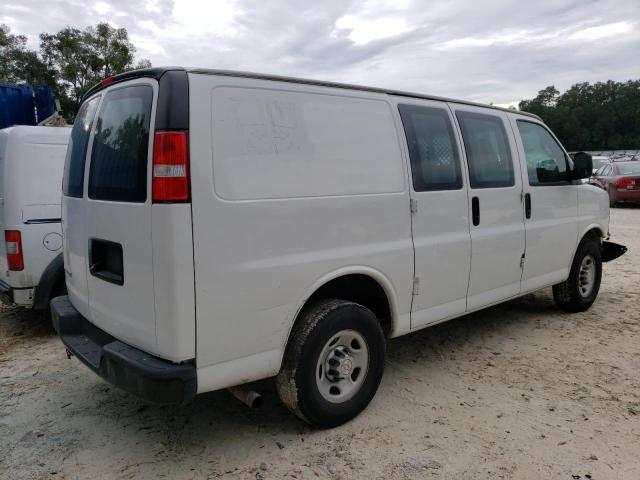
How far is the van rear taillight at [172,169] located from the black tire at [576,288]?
14.5 ft

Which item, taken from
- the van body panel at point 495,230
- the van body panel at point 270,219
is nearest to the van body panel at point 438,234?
the van body panel at point 495,230

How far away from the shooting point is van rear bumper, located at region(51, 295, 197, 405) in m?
2.46

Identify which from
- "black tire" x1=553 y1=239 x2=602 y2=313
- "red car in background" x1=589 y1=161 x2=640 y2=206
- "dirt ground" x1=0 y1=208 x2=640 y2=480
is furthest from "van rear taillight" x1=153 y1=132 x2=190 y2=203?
"red car in background" x1=589 y1=161 x2=640 y2=206

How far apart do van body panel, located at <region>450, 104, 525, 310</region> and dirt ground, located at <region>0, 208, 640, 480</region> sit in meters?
0.62

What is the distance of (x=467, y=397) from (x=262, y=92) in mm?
2499

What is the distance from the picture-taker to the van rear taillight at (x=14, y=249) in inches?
188

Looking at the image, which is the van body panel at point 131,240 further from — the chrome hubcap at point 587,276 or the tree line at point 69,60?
the tree line at point 69,60

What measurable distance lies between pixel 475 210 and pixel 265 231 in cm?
199

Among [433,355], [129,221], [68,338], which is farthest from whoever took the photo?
[433,355]

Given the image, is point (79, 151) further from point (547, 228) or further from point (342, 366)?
point (547, 228)

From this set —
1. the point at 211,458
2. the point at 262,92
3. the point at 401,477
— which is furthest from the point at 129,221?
the point at 401,477

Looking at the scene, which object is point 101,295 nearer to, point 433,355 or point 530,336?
point 433,355

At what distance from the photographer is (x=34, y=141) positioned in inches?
193

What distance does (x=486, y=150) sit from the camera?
4.23 meters
